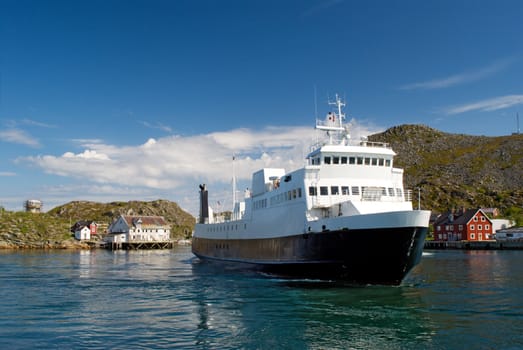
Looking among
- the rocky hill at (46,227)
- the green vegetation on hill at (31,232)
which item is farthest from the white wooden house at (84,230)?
the green vegetation on hill at (31,232)

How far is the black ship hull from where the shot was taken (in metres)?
23.5

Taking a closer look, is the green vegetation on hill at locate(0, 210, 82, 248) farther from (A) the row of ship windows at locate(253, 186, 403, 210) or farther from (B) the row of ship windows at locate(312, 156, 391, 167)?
(B) the row of ship windows at locate(312, 156, 391, 167)

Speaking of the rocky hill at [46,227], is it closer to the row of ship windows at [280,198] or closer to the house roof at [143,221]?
the house roof at [143,221]

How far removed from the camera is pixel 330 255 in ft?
85.3

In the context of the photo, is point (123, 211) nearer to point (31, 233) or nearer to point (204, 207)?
point (31, 233)

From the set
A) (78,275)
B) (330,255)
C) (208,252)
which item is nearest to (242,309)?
A: (330,255)

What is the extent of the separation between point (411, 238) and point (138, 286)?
1718cm

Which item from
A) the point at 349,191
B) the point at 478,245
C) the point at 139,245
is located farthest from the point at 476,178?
the point at 349,191

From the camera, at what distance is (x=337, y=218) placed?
83.1 ft

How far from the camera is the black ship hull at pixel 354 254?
2350 centimetres

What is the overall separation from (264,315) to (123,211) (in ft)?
514

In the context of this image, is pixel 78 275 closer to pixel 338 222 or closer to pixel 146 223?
pixel 338 222

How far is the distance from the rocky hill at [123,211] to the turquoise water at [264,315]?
14085cm

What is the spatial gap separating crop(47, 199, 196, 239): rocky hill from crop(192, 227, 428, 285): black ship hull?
14001cm
